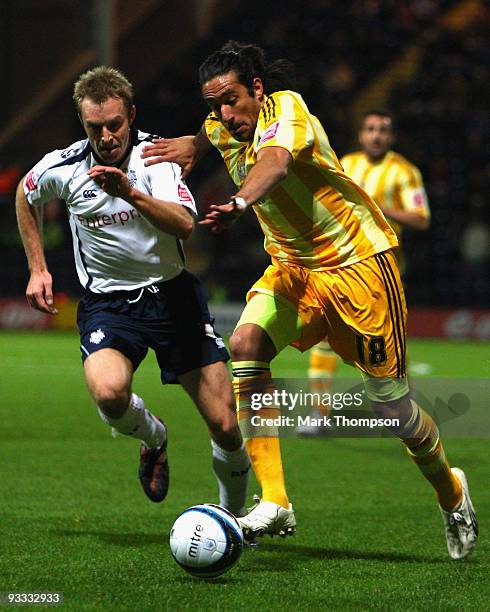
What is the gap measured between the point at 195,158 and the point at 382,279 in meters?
0.97

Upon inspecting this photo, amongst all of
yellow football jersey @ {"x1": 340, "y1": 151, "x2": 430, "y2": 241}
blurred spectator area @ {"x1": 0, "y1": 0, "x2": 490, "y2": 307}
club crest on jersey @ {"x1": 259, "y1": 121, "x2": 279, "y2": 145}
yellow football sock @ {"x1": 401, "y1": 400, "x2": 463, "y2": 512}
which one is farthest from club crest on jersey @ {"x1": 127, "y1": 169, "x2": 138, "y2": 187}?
blurred spectator area @ {"x1": 0, "y1": 0, "x2": 490, "y2": 307}

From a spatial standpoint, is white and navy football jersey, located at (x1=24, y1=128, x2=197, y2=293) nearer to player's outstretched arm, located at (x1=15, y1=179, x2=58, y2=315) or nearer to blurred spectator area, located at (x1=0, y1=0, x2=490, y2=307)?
player's outstretched arm, located at (x1=15, y1=179, x2=58, y2=315)

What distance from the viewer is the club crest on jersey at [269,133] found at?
4.60 metres

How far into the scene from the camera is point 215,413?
481 centimetres

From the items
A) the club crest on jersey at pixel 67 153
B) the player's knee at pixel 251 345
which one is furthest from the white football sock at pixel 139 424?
the club crest on jersey at pixel 67 153

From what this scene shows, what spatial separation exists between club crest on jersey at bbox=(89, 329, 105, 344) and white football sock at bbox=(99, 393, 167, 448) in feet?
0.94

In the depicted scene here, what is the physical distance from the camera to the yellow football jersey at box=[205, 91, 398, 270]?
196 inches

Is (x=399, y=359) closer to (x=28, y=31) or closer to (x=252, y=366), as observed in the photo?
(x=252, y=366)

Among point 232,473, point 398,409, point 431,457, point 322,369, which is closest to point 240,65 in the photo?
point 398,409

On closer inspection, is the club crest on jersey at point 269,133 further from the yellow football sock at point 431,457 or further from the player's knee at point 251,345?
the yellow football sock at point 431,457

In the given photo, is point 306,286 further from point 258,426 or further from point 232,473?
point 232,473

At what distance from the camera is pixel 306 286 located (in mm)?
5109

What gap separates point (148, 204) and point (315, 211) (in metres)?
0.96

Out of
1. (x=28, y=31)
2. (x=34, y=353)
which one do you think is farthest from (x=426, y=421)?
(x=28, y=31)
